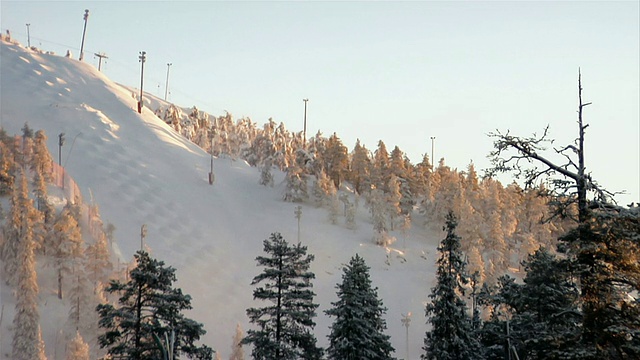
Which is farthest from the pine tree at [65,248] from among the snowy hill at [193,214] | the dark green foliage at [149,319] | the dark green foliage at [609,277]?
the dark green foliage at [609,277]

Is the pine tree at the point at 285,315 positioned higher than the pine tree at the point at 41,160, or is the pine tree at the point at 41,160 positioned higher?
the pine tree at the point at 41,160

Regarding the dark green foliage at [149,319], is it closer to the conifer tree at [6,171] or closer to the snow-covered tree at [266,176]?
the conifer tree at [6,171]

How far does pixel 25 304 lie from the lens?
157ft

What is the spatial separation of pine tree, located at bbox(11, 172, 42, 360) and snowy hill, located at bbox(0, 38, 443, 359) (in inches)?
123

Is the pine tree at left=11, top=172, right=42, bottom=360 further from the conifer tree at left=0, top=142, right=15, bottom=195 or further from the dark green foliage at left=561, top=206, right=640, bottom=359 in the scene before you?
the dark green foliage at left=561, top=206, right=640, bottom=359

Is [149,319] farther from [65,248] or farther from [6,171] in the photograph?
[6,171]

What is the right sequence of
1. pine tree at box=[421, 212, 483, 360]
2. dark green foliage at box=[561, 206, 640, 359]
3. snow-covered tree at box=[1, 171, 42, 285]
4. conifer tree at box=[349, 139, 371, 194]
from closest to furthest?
dark green foliage at box=[561, 206, 640, 359], pine tree at box=[421, 212, 483, 360], snow-covered tree at box=[1, 171, 42, 285], conifer tree at box=[349, 139, 371, 194]

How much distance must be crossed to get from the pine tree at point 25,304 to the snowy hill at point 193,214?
3.12 meters

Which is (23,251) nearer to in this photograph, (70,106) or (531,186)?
(531,186)

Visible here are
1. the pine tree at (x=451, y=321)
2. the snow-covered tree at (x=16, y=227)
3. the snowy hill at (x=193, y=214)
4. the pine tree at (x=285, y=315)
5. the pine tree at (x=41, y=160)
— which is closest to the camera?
the pine tree at (x=285, y=315)

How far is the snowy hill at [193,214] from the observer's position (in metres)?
68.2

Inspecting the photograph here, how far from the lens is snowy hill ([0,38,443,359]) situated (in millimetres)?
68250

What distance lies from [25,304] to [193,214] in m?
39.1

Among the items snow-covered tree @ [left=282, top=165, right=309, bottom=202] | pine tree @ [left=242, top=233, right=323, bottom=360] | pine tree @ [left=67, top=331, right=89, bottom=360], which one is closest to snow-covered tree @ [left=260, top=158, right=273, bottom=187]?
snow-covered tree @ [left=282, top=165, right=309, bottom=202]
